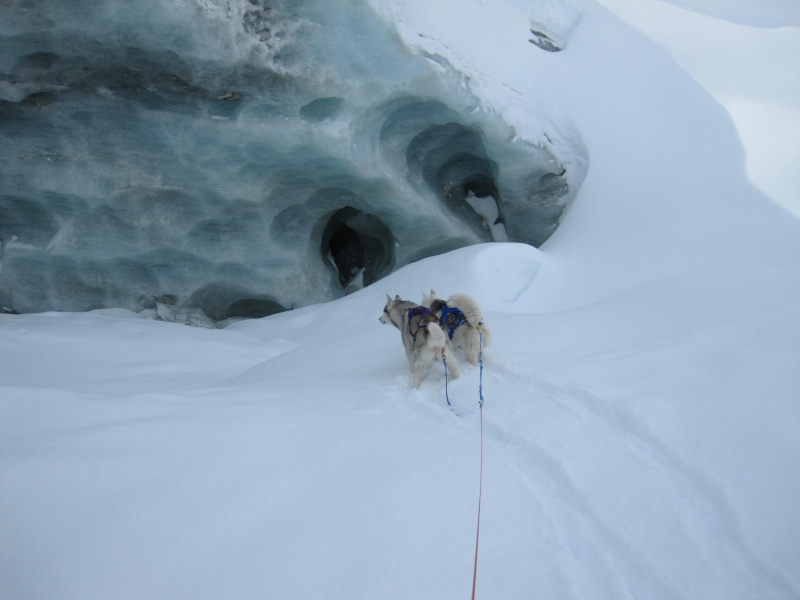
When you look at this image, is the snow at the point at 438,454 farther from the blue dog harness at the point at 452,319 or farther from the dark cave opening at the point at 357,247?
the dark cave opening at the point at 357,247

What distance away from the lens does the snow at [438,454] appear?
6.61ft

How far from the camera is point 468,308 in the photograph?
439 cm

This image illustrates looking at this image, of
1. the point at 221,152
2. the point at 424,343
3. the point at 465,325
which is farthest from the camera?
A: the point at 221,152

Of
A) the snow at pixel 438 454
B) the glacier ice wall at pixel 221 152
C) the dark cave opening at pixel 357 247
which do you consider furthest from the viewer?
the dark cave opening at pixel 357 247

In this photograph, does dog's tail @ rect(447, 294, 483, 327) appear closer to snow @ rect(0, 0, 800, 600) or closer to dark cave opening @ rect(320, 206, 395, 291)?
snow @ rect(0, 0, 800, 600)

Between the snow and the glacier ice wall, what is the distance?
189 centimetres

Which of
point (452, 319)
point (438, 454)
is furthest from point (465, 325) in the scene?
point (438, 454)

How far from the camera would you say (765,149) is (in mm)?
7098

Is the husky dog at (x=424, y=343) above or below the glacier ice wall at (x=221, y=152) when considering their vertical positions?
below

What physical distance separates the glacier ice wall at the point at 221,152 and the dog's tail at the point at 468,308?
343 centimetres

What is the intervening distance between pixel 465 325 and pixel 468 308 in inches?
6.2

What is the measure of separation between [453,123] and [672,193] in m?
3.31

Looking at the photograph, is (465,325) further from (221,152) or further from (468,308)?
(221,152)

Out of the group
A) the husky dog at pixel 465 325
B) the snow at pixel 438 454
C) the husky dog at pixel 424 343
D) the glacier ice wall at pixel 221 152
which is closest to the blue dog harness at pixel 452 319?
the husky dog at pixel 465 325
